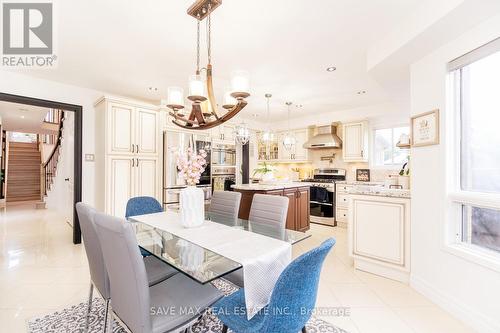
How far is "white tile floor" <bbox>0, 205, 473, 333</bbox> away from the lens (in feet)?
5.92

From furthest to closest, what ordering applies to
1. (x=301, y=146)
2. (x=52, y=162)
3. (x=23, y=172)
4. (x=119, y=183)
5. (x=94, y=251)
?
(x=23, y=172), (x=52, y=162), (x=301, y=146), (x=119, y=183), (x=94, y=251)

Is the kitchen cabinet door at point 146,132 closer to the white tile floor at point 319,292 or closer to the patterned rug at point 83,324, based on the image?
the white tile floor at point 319,292

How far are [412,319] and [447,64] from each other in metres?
2.16

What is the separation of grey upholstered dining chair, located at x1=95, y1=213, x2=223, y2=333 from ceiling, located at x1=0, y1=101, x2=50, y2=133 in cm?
551

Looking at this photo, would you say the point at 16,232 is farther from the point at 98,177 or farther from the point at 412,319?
the point at 412,319

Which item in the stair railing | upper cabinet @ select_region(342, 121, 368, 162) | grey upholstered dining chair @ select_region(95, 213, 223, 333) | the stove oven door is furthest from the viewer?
the stair railing

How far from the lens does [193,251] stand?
4.77 feet

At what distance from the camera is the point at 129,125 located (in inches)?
141

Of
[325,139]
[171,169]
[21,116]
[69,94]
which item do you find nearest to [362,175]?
[325,139]

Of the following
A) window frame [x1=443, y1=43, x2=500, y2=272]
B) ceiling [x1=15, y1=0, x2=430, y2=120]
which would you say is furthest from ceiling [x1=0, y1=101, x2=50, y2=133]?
window frame [x1=443, y1=43, x2=500, y2=272]

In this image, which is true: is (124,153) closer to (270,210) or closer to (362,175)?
(270,210)

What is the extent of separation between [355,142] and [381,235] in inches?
109

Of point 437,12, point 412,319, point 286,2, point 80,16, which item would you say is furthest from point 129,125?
point 412,319

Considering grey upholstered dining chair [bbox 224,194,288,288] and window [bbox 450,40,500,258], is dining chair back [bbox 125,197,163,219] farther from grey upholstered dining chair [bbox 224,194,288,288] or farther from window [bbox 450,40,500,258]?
window [bbox 450,40,500,258]
